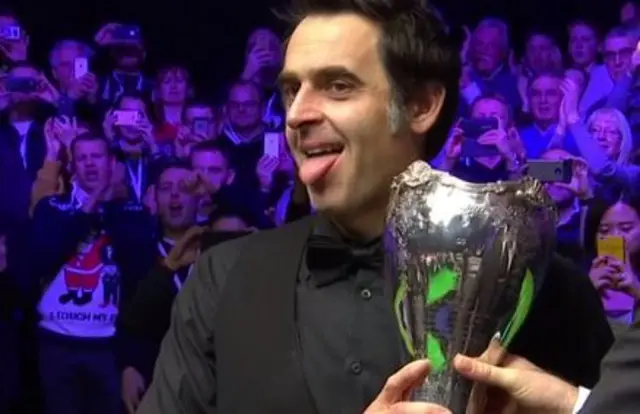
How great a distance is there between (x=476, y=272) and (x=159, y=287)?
1.85 m

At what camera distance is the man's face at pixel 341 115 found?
1.10m

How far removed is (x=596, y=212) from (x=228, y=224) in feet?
2.86

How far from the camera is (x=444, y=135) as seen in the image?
124 centimetres

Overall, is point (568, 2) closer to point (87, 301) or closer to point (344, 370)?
point (87, 301)

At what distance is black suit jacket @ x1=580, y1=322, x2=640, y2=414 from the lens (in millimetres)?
691

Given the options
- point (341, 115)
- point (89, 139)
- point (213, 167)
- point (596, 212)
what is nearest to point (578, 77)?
point (596, 212)

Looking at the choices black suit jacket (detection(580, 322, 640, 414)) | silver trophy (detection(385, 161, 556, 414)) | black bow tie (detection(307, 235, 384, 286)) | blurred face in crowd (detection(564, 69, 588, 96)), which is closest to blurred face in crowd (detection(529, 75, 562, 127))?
blurred face in crowd (detection(564, 69, 588, 96))

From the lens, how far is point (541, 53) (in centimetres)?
269

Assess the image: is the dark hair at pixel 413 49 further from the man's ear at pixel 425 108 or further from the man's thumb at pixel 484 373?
the man's thumb at pixel 484 373

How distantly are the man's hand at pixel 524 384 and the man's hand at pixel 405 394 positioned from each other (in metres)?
0.03

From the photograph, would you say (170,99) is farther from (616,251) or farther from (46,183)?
(616,251)

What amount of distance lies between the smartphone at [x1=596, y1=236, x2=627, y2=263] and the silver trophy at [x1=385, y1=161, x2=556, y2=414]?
1676 mm


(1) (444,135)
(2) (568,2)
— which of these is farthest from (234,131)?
(1) (444,135)

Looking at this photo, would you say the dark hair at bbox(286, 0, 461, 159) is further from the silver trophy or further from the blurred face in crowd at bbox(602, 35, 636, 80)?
the blurred face in crowd at bbox(602, 35, 636, 80)
